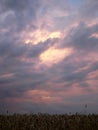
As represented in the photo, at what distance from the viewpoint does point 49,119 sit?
86.8 feet

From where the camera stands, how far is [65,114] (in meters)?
29.2

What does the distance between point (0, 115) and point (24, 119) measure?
334 cm

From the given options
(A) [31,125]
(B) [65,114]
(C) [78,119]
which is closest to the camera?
(A) [31,125]

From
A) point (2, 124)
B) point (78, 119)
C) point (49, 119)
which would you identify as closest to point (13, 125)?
point (2, 124)

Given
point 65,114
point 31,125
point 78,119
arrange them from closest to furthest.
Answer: point 31,125 → point 78,119 → point 65,114

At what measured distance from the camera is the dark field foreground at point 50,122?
24472mm

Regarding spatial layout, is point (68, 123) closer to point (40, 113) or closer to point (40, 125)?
point (40, 125)

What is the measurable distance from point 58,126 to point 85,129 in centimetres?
173

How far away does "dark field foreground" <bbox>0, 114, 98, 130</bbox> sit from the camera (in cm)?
2447

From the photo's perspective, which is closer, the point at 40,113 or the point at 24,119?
the point at 24,119

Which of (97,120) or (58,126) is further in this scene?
(97,120)

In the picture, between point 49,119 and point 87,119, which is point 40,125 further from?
point 87,119

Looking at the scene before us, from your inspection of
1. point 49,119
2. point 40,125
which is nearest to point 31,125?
point 40,125

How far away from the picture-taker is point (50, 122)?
83.6ft
